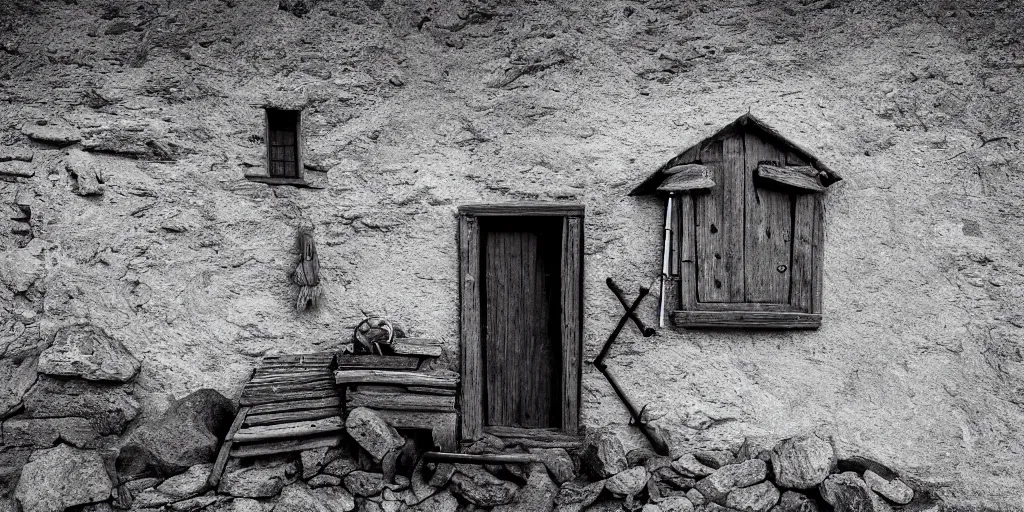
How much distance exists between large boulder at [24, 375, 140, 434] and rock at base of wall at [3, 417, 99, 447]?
49mm

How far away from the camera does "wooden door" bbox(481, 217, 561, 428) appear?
4562mm

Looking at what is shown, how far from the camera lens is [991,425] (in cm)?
401

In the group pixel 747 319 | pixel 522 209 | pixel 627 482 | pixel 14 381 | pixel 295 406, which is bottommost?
pixel 627 482

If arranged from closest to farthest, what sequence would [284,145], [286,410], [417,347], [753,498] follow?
1. [753,498]
2. [286,410]
3. [417,347]
4. [284,145]

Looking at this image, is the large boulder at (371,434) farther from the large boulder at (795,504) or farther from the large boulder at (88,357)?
the large boulder at (795,504)

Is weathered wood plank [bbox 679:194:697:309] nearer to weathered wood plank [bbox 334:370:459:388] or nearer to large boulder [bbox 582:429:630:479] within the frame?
large boulder [bbox 582:429:630:479]

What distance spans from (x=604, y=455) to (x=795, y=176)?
7.65 feet

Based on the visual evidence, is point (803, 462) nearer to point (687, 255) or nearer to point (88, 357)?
point (687, 255)

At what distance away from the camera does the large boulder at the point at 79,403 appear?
4.07 m

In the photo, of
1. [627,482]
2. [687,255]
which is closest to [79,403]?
[627,482]

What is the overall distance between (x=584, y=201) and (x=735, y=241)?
1101mm

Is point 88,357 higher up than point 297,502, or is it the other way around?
point 88,357

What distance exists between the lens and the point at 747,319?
4145 millimetres

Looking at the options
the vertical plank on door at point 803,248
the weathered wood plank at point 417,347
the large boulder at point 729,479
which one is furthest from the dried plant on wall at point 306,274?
the vertical plank on door at point 803,248
